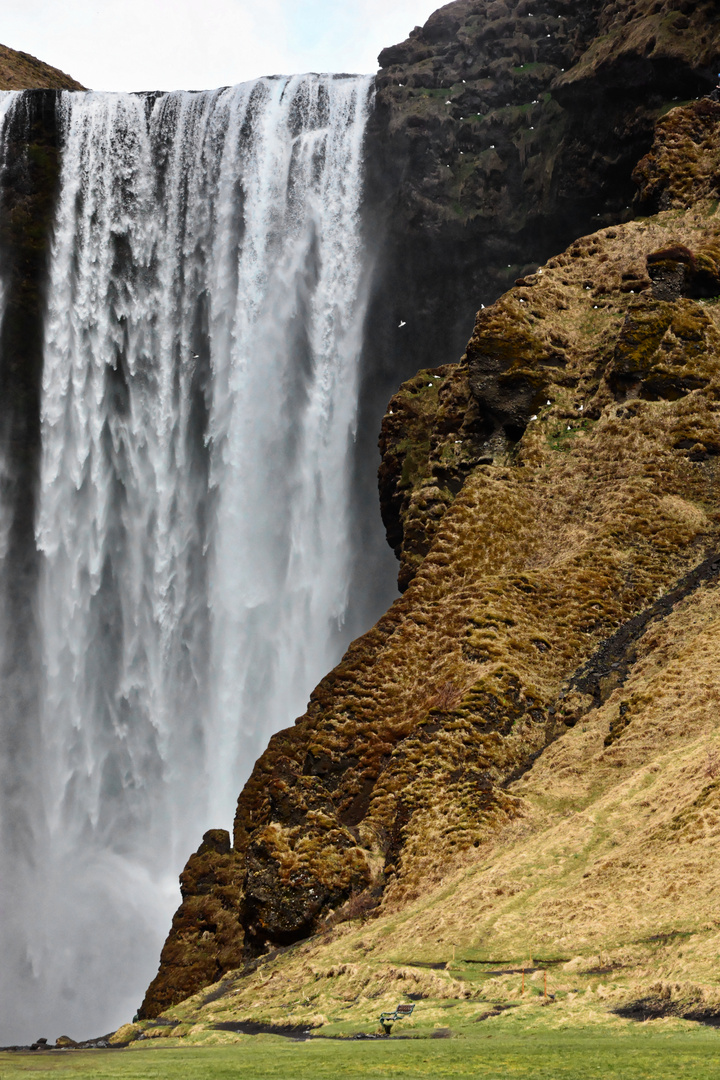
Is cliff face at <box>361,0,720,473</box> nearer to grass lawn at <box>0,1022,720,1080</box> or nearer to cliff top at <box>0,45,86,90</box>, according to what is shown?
cliff top at <box>0,45,86,90</box>

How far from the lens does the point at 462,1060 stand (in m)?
6.15

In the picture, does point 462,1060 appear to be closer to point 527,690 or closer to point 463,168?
point 527,690

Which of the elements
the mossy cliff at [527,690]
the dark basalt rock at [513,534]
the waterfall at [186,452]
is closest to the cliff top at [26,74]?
the waterfall at [186,452]

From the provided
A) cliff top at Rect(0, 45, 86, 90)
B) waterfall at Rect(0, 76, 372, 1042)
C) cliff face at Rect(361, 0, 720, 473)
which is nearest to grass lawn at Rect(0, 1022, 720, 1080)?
waterfall at Rect(0, 76, 372, 1042)

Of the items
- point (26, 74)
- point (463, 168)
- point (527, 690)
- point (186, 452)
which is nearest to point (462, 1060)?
point (527, 690)

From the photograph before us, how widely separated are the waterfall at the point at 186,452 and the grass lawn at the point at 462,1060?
29864 millimetres

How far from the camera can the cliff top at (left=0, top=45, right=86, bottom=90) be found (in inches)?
2072

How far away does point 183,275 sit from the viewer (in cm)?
4309

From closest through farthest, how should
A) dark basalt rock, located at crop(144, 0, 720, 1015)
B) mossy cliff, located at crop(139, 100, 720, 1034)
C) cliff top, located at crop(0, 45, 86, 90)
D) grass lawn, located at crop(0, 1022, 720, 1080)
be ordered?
grass lawn, located at crop(0, 1022, 720, 1080) < mossy cliff, located at crop(139, 100, 720, 1034) < dark basalt rock, located at crop(144, 0, 720, 1015) < cliff top, located at crop(0, 45, 86, 90)

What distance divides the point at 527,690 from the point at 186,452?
27063 mm

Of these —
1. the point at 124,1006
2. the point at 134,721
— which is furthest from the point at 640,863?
the point at 134,721

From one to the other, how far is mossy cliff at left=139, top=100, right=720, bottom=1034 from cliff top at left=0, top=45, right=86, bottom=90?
35.5 m

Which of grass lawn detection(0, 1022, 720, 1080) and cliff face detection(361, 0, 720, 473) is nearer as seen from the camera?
grass lawn detection(0, 1022, 720, 1080)

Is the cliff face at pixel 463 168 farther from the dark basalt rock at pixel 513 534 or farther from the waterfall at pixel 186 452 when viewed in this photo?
the dark basalt rock at pixel 513 534
